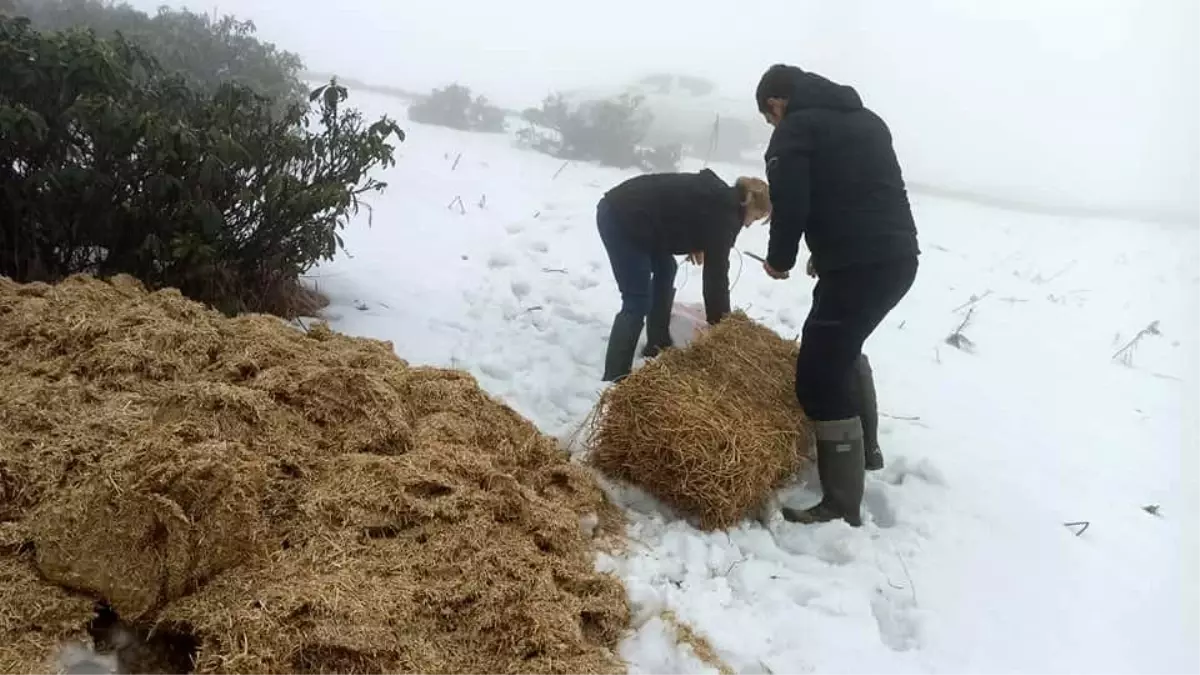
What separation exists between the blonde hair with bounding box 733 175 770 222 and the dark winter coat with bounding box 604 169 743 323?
0.03 metres

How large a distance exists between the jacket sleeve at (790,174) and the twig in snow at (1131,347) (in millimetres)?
4350

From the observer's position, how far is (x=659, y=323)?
446cm

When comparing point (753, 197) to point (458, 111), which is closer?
point (753, 197)

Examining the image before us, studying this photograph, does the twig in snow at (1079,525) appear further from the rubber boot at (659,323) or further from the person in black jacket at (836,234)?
the rubber boot at (659,323)

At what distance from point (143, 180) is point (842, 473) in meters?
3.07

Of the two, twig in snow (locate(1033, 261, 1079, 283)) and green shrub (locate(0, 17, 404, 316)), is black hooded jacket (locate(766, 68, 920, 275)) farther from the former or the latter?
twig in snow (locate(1033, 261, 1079, 283))

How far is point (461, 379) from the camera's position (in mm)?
3098

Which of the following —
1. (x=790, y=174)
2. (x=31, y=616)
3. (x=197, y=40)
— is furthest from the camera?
(x=197, y=40)

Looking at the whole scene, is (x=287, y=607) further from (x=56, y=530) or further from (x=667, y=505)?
(x=667, y=505)

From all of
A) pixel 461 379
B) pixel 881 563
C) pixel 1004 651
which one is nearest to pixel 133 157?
pixel 461 379

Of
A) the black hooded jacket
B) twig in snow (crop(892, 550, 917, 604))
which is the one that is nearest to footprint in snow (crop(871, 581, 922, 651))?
twig in snow (crop(892, 550, 917, 604))

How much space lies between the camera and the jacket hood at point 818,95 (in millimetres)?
3121

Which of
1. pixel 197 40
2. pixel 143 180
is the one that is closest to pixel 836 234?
pixel 143 180

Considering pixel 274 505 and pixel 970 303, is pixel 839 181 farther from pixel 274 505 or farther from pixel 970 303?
pixel 970 303
